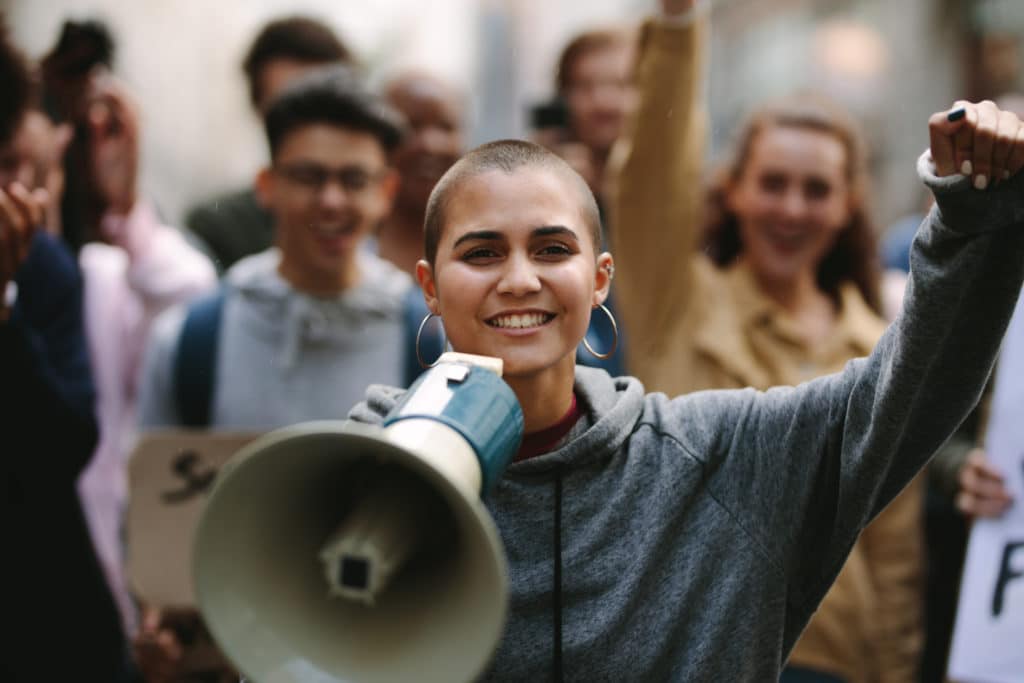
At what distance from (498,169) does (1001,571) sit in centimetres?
172

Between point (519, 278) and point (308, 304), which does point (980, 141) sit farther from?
point (308, 304)

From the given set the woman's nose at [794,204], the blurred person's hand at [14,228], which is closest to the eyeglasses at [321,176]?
the blurred person's hand at [14,228]

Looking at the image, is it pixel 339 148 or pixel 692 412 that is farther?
pixel 339 148

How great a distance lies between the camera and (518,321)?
1.76 m

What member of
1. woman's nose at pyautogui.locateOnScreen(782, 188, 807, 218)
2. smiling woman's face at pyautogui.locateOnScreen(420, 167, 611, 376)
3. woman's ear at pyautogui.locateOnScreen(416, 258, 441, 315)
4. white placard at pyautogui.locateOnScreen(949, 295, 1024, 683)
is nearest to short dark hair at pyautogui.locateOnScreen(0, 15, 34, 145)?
woman's ear at pyautogui.locateOnScreen(416, 258, 441, 315)

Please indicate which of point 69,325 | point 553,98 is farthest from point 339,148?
point 553,98

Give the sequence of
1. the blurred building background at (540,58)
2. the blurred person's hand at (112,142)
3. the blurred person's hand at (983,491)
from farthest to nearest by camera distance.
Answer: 1. the blurred building background at (540,58)
2. the blurred person's hand at (112,142)
3. the blurred person's hand at (983,491)

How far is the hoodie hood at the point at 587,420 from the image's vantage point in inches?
70.9

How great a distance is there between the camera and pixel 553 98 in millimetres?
4379

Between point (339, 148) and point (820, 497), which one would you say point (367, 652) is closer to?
point (820, 497)

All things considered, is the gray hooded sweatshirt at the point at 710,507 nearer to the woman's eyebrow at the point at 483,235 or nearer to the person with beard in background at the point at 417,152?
the woman's eyebrow at the point at 483,235

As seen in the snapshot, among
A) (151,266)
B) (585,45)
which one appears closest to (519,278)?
(151,266)

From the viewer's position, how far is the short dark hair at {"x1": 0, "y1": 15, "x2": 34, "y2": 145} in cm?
314

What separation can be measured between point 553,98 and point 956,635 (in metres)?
2.50
